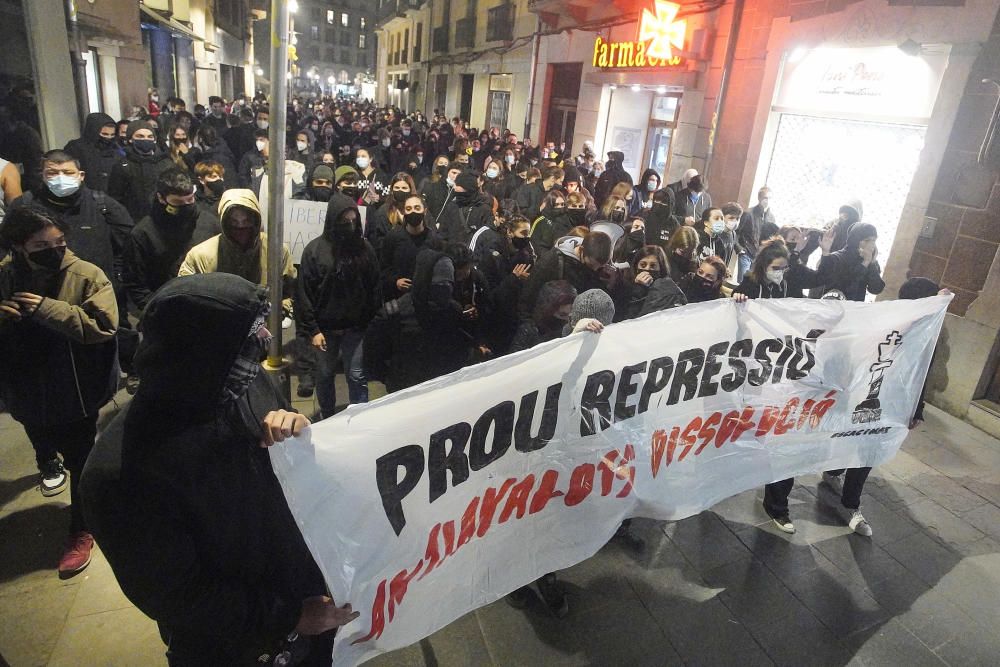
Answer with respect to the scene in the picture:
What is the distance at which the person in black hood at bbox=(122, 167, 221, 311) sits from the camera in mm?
4281

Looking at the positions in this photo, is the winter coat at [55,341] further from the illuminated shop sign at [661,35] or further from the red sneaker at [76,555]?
the illuminated shop sign at [661,35]

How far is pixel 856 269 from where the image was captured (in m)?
5.69

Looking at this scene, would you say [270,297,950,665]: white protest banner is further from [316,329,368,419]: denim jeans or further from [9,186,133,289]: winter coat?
[9,186,133,289]: winter coat

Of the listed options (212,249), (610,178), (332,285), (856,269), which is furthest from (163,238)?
(610,178)

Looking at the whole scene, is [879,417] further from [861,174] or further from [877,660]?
[861,174]

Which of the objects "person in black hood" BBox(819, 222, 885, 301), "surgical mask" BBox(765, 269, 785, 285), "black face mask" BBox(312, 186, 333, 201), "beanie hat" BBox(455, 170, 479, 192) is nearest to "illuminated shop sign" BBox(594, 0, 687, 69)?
"beanie hat" BBox(455, 170, 479, 192)

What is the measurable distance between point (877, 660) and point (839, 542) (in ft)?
3.23

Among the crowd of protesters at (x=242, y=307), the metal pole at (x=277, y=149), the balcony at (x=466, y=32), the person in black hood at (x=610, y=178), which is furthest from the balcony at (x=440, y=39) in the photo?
the metal pole at (x=277, y=149)

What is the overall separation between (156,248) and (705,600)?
170 inches

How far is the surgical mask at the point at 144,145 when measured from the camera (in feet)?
19.4

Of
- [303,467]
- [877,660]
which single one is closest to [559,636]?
[877,660]

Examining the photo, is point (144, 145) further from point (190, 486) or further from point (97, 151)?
point (190, 486)

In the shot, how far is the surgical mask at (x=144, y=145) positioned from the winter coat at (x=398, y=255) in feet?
9.64

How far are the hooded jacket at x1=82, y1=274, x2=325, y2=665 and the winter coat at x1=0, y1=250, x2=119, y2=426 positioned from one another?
5.76 ft
